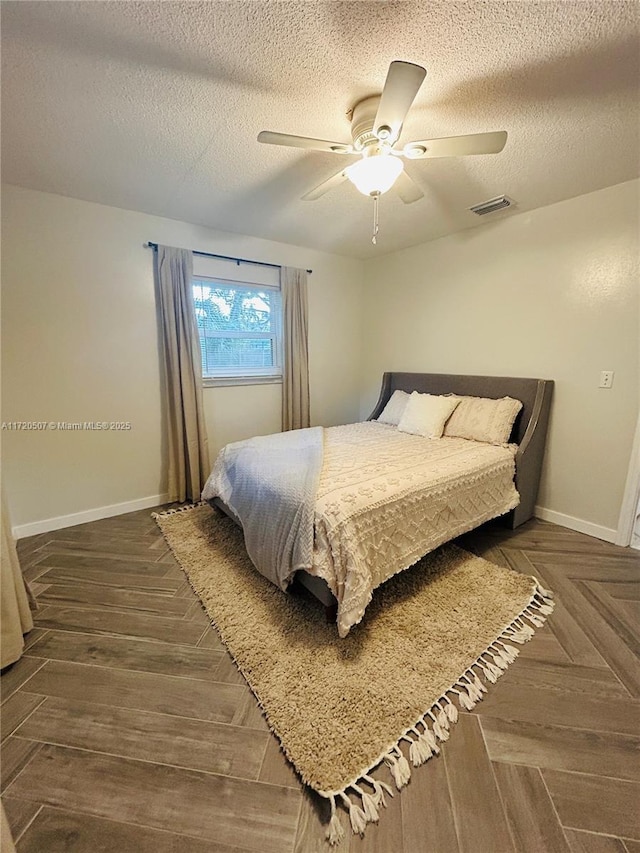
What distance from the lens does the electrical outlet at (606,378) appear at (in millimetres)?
2404

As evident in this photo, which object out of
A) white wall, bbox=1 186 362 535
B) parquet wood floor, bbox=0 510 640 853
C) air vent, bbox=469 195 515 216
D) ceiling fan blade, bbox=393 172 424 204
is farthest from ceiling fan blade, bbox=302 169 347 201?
parquet wood floor, bbox=0 510 640 853

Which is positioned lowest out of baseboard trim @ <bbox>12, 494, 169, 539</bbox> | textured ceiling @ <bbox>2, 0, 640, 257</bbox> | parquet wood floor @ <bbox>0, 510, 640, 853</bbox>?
parquet wood floor @ <bbox>0, 510, 640, 853</bbox>

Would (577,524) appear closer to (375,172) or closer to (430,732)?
(430,732)

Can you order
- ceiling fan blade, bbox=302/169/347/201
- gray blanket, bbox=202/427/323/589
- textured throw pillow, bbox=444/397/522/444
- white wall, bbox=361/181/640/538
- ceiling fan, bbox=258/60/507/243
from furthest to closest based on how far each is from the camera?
textured throw pillow, bbox=444/397/522/444
white wall, bbox=361/181/640/538
ceiling fan blade, bbox=302/169/347/201
gray blanket, bbox=202/427/323/589
ceiling fan, bbox=258/60/507/243

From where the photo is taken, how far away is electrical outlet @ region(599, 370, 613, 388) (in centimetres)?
240

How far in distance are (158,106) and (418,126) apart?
4.20 feet

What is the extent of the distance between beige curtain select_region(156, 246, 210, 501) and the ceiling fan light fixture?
5.99 ft

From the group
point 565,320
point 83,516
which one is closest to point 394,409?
point 565,320

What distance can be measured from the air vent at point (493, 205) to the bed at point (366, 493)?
1313 mm

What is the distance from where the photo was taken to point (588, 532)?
257 cm

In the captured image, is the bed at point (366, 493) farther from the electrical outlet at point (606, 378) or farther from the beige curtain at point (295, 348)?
the beige curtain at point (295, 348)

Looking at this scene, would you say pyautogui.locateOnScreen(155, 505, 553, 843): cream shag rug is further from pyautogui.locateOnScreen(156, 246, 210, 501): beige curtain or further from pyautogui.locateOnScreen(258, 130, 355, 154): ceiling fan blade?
pyautogui.locateOnScreen(258, 130, 355, 154): ceiling fan blade

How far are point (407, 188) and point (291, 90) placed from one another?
2.42 ft

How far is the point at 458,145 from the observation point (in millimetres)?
1513
